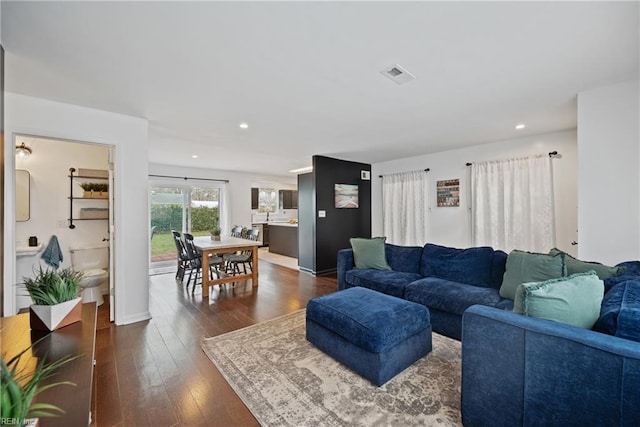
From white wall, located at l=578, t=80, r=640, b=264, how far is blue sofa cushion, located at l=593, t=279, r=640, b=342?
4.29ft

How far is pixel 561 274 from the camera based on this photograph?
2303 mm

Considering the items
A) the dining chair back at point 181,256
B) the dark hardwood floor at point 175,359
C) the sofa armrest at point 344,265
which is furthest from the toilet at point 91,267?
the sofa armrest at point 344,265

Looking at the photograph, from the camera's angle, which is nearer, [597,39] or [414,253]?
[597,39]

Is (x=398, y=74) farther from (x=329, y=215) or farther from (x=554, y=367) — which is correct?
(x=329, y=215)

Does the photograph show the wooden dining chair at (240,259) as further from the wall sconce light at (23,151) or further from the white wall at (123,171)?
the wall sconce light at (23,151)

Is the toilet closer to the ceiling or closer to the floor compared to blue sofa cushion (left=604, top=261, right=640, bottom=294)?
closer to the floor

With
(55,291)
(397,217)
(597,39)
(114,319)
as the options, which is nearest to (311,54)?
(597,39)

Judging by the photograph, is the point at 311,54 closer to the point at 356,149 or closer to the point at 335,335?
the point at 335,335

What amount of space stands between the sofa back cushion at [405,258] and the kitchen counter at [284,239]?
3.83 m

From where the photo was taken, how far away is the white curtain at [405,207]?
18.3ft

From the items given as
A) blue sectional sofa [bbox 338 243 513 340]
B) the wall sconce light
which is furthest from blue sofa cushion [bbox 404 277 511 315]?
the wall sconce light

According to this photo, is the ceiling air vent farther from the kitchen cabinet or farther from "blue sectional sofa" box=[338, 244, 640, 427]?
the kitchen cabinet

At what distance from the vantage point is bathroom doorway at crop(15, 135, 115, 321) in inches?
138

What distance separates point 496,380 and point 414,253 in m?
2.32
